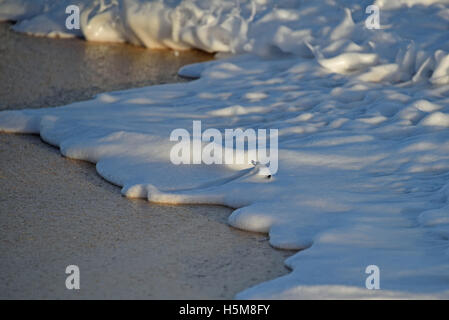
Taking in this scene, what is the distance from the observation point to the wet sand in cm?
185

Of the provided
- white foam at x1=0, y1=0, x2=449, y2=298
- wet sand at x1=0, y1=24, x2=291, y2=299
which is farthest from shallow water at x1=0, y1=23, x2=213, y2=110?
wet sand at x1=0, y1=24, x2=291, y2=299

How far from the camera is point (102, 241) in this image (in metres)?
2.12

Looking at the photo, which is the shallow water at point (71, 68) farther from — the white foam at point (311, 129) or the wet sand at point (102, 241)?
the wet sand at point (102, 241)

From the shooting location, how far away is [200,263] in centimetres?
199

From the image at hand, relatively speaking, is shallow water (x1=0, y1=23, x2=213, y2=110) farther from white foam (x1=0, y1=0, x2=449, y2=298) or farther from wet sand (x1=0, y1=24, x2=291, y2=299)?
wet sand (x1=0, y1=24, x2=291, y2=299)

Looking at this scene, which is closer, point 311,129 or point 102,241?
point 102,241

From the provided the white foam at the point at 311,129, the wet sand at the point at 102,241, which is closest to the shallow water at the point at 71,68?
the white foam at the point at 311,129

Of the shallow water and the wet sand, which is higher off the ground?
the shallow water

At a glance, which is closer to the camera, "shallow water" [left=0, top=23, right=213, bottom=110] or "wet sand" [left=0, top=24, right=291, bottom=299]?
"wet sand" [left=0, top=24, right=291, bottom=299]

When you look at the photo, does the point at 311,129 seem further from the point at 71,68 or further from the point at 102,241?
the point at 71,68

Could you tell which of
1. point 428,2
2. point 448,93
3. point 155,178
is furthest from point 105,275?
point 428,2

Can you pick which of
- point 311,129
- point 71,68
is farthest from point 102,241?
point 71,68

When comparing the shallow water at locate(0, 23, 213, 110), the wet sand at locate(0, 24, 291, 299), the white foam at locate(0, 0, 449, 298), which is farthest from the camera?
the shallow water at locate(0, 23, 213, 110)

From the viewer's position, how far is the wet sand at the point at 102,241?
6.07 ft
